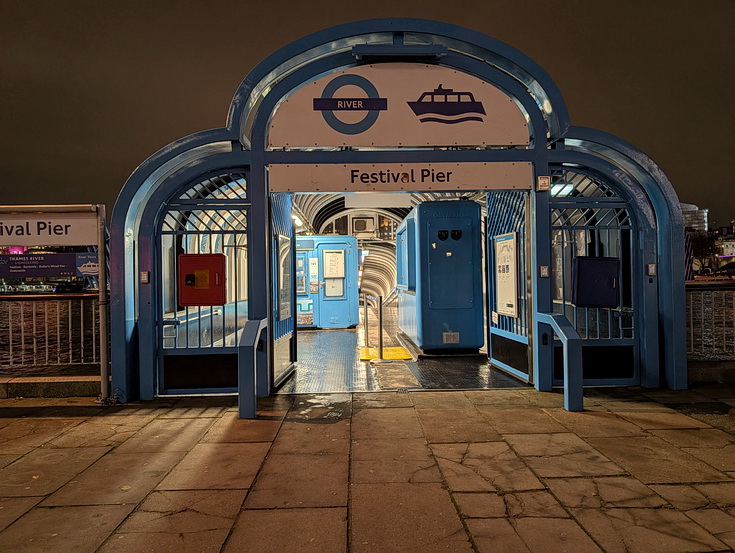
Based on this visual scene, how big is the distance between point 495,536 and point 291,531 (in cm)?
125

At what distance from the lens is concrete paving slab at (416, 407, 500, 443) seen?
4.88 metres

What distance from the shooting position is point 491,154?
670cm

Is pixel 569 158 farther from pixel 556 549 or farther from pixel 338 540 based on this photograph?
pixel 338 540

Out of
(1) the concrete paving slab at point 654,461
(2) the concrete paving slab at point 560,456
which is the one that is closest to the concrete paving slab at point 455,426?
(2) the concrete paving slab at point 560,456

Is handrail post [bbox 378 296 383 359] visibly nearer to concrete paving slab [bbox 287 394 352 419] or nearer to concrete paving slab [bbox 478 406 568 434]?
concrete paving slab [bbox 287 394 352 419]

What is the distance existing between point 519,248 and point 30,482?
6282 millimetres

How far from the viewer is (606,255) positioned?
295 inches

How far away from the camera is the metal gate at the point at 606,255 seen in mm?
6801

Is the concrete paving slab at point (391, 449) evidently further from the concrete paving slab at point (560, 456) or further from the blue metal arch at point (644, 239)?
the blue metal arch at point (644, 239)

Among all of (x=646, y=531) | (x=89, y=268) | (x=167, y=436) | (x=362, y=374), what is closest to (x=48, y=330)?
(x=89, y=268)

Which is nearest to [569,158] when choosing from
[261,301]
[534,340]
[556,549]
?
[534,340]

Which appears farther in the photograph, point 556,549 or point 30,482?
point 30,482

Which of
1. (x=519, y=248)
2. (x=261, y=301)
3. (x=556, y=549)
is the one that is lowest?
(x=556, y=549)

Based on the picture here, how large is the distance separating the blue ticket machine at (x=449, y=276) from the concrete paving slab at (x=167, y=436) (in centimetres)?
509
